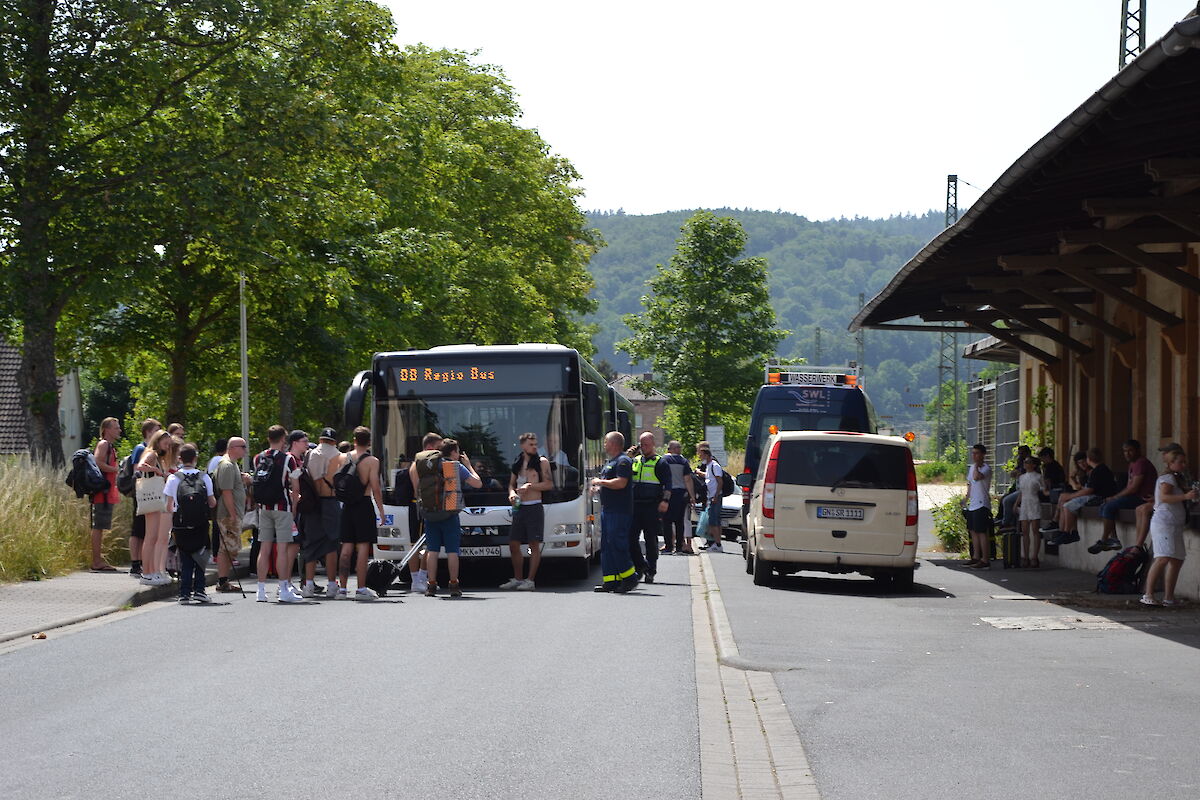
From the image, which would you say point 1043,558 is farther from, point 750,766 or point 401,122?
point 750,766

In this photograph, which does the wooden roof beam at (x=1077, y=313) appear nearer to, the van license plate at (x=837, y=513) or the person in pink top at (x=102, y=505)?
the van license plate at (x=837, y=513)

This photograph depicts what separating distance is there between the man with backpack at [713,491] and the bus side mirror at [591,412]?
28.8 ft

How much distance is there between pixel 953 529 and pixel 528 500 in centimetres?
Result: 1136

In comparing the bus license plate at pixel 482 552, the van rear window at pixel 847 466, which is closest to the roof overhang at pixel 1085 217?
the van rear window at pixel 847 466

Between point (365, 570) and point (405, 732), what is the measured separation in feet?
30.7

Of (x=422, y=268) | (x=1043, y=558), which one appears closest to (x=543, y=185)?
(x=422, y=268)

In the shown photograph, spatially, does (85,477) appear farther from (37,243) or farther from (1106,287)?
(1106,287)

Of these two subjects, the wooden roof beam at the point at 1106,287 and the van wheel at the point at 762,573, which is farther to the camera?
the wooden roof beam at the point at 1106,287

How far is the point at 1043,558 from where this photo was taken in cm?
2512

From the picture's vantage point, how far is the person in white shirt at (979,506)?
76.4ft

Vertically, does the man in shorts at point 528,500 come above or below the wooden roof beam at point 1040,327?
below

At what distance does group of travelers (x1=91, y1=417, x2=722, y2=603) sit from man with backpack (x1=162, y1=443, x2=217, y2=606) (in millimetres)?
14

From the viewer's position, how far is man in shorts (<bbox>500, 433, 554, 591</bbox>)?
18.8 meters

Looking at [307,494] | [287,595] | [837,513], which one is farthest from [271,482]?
[837,513]
